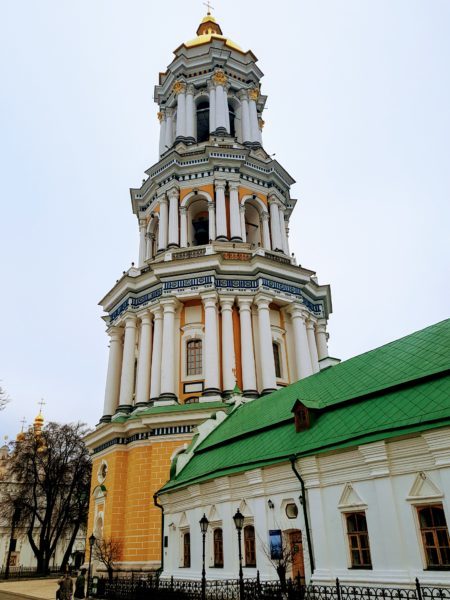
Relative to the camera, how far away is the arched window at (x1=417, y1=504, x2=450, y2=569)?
34.8ft

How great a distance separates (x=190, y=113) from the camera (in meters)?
35.2

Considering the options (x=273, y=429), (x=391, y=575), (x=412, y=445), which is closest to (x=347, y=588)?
(x=391, y=575)

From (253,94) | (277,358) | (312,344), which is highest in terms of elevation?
(253,94)

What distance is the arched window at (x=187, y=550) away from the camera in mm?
18125

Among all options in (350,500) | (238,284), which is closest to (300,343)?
(238,284)

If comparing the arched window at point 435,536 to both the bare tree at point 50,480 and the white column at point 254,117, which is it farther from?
the bare tree at point 50,480

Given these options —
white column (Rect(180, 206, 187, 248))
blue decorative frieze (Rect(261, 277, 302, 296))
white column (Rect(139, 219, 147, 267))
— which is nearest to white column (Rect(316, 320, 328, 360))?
blue decorative frieze (Rect(261, 277, 302, 296))

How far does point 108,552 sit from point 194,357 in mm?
9576

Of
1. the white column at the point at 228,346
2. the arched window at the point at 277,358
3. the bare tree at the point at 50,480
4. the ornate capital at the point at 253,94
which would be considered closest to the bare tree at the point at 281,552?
the white column at the point at 228,346

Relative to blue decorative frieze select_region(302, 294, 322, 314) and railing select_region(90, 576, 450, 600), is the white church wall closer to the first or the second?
railing select_region(90, 576, 450, 600)

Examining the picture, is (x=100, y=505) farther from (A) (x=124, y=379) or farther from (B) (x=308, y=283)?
(B) (x=308, y=283)

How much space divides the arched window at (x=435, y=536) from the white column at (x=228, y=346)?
563 inches

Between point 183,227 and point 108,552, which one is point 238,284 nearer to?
point 183,227

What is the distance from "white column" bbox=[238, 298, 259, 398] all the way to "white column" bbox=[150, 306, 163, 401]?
4141 mm
